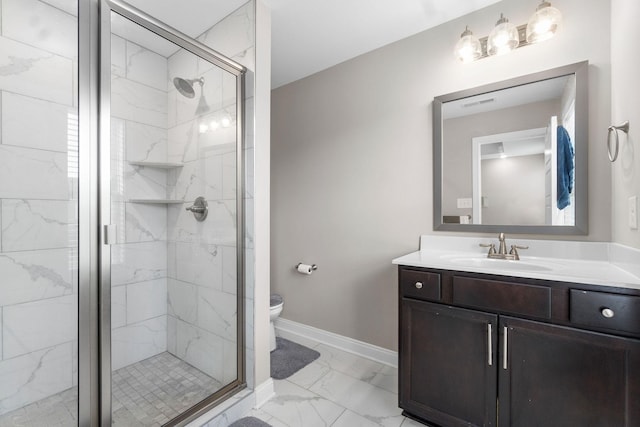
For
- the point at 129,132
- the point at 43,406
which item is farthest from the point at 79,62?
the point at 43,406

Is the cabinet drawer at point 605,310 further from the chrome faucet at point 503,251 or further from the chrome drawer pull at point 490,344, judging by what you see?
the chrome faucet at point 503,251

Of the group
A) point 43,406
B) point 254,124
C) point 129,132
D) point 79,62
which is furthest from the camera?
point 254,124

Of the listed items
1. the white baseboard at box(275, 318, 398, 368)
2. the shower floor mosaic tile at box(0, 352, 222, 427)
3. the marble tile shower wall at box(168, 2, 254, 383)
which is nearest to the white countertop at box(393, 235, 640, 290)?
the white baseboard at box(275, 318, 398, 368)

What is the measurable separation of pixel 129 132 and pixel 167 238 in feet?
Result: 2.11

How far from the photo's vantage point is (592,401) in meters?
1.07

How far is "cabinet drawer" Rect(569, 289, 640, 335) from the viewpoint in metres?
1.01

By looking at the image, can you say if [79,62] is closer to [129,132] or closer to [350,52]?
[129,132]

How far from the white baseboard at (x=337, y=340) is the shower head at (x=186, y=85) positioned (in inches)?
79.4

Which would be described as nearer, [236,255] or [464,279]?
[464,279]

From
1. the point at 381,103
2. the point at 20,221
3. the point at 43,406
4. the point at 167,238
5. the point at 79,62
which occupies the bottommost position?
the point at 43,406

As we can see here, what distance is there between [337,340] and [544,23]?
7.96 feet

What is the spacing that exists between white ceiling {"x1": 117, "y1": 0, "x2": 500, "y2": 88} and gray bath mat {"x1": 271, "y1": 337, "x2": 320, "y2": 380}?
2343 mm

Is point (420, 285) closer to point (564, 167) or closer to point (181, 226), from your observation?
point (564, 167)

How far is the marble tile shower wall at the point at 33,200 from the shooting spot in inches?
51.6
